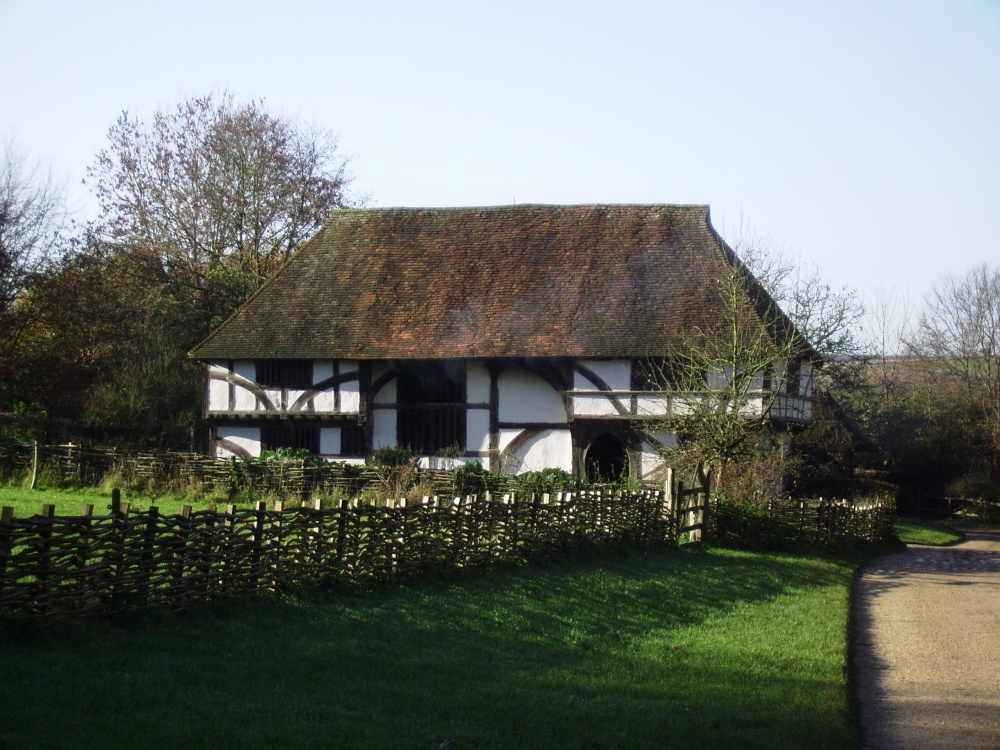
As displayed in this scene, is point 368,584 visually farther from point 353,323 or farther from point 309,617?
point 353,323

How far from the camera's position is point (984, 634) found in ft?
46.0

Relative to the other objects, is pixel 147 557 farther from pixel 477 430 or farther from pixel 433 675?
pixel 477 430

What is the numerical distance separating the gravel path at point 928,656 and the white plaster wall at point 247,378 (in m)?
16.9

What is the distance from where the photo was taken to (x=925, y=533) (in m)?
33.2

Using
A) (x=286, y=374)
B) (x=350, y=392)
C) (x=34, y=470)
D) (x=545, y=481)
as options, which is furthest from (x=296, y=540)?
(x=286, y=374)

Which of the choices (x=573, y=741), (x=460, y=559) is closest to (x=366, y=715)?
(x=573, y=741)

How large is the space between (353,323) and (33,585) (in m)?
21.5

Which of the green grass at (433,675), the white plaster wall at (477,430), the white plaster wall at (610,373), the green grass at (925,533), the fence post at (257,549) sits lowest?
the green grass at (925,533)

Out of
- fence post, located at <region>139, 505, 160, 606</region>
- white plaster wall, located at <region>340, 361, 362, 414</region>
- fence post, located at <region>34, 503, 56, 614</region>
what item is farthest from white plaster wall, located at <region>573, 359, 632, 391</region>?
fence post, located at <region>34, 503, 56, 614</region>

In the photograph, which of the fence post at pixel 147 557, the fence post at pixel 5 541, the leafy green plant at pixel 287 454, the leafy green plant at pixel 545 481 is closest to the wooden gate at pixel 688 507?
the leafy green plant at pixel 545 481

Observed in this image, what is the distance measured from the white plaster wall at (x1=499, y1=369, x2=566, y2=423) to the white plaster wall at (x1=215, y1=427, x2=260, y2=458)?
702 centimetres

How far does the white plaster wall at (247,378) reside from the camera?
2952 centimetres

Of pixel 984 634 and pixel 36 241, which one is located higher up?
pixel 36 241

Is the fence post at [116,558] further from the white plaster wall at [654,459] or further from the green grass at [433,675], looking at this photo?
the white plaster wall at [654,459]
